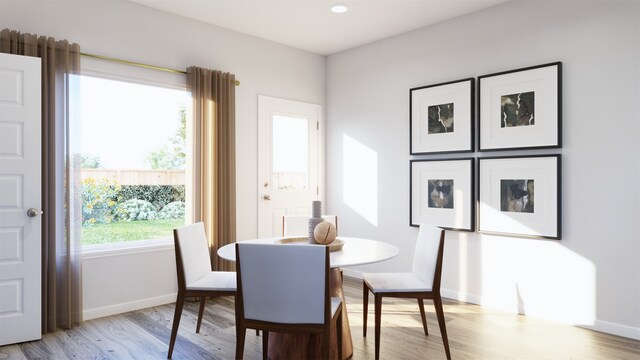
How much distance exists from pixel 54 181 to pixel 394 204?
10.5ft

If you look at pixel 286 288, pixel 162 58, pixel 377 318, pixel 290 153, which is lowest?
pixel 377 318

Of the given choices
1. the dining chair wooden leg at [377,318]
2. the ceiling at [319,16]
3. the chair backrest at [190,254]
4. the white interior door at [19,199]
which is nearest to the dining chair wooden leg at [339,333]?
the dining chair wooden leg at [377,318]

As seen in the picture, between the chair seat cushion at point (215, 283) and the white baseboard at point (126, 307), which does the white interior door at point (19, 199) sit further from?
the chair seat cushion at point (215, 283)

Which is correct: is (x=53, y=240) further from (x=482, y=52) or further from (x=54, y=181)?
(x=482, y=52)

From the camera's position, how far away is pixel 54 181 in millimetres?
3227

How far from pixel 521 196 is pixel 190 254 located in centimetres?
275

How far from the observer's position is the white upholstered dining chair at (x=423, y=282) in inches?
104

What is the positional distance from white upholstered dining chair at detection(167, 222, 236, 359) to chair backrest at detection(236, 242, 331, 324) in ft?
1.88

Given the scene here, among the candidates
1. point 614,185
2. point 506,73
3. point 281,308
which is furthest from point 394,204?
point 281,308

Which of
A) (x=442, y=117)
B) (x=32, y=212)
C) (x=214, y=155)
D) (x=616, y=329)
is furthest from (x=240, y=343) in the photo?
(x=442, y=117)

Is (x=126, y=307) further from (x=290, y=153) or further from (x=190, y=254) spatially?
(x=290, y=153)

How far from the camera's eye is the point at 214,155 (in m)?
4.16

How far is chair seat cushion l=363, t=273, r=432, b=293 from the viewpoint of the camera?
2686mm

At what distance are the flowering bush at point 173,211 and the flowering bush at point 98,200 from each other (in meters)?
0.45
